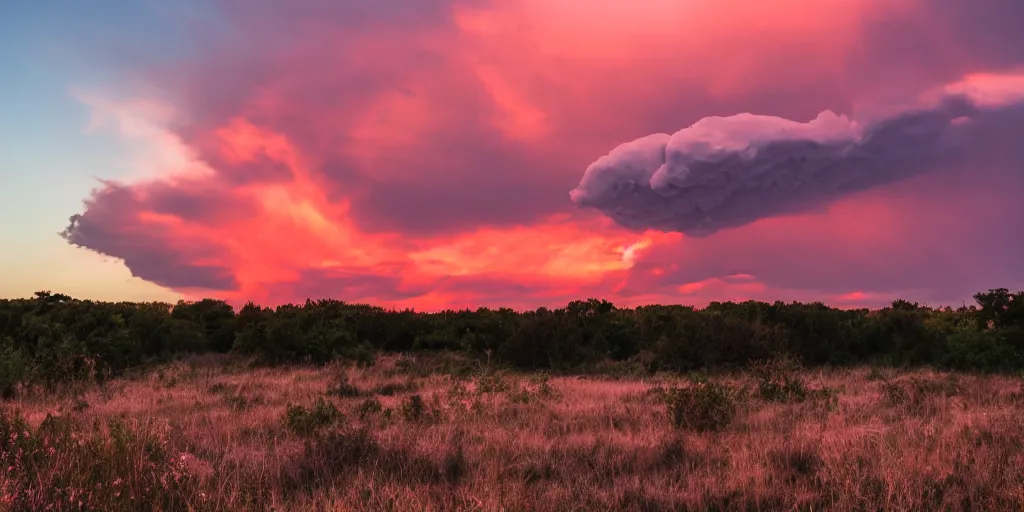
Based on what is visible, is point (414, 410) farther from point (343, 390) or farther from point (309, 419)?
point (343, 390)

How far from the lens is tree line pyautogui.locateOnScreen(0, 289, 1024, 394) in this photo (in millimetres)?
22312

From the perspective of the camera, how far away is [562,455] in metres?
8.82

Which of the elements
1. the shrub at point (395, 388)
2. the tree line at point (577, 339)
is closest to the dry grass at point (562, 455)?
the shrub at point (395, 388)

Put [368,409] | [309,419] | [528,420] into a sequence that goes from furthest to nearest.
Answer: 1. [368,409]
2. [528,420]
3. [309,419]

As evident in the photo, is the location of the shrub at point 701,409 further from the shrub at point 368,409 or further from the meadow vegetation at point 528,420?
the shrub at point 368,409

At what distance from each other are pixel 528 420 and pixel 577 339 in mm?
15770

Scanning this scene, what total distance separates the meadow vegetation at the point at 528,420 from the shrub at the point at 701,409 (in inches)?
1.9

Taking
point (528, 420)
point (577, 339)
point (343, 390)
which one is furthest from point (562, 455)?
point (577, 339)

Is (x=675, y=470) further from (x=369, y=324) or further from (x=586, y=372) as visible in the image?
(x=369, y=324)

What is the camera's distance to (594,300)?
35.4m

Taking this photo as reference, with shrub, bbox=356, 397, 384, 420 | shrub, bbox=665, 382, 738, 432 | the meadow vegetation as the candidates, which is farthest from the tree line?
shrub, bbox=665, 382, 738, 432

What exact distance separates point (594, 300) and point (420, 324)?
378 inches

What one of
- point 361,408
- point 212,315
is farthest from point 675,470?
point 212,315

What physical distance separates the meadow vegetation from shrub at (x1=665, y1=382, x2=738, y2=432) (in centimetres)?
5
